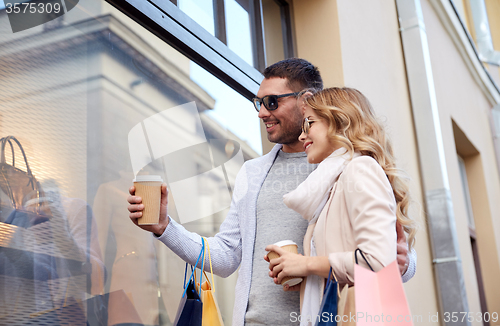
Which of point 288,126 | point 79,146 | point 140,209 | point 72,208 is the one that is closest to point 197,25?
point 288,126

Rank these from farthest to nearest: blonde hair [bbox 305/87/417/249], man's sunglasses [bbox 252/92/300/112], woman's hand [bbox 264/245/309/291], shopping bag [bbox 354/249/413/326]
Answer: man's sunglasses [bbox 252/92/300/112] → blonde hair [bbox 305/87/417/249] → woman's hand [bbox 264/245/309/291] → shopping bag [bbox 354/249/413/326]

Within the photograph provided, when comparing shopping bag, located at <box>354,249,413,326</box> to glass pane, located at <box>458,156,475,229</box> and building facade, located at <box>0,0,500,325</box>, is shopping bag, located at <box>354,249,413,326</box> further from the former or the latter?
glass pane, located at <box>458,156,475,229</box>

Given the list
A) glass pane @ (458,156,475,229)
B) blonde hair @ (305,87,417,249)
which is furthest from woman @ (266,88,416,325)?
glass pane @ (458,156,475,229)

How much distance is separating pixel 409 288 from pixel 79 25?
3.31 meters

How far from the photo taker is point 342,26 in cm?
410

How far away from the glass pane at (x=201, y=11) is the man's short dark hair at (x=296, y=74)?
2.51 ft

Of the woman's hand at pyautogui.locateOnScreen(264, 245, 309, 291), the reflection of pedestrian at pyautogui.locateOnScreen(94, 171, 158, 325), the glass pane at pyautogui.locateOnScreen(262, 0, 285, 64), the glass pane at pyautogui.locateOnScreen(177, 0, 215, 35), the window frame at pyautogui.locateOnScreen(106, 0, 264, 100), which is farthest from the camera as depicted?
the glass pane at pyautogui.locateOnScreen(262, 0, 285, 64)

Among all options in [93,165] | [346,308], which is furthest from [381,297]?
[93,165]

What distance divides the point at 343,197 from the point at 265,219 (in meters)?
0.51

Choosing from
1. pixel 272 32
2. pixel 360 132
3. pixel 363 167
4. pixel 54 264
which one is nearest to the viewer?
pixel 363 167

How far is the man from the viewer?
1763 millimetres

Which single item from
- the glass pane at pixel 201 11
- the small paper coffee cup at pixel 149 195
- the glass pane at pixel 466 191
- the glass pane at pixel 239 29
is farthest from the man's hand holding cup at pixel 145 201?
the glass pane at pixel 466 191

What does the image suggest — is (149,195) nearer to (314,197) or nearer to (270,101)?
(314,197)

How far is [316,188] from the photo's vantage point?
5.19 ft
